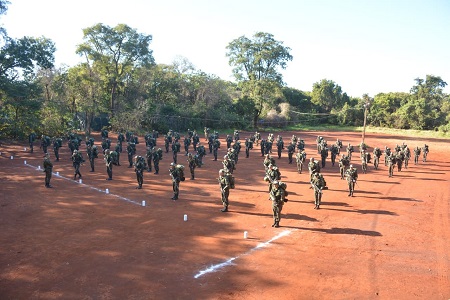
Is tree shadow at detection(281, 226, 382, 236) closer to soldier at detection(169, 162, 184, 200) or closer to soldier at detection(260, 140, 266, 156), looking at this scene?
soldier at detection(169, 162, 184, 200)

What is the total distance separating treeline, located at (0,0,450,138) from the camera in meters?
30.0

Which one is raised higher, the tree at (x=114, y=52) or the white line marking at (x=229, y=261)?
the tree at (x=114, y=52)

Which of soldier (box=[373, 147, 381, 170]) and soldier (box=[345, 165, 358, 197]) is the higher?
soldier (box=[373, 147, 381, 170])

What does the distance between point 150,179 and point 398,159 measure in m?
17.2

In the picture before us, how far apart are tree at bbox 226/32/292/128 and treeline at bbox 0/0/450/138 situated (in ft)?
0.57

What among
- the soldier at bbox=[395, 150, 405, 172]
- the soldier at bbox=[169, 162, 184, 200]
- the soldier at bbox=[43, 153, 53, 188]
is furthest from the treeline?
the soldier at bbox=[169, 162, 184, 200]

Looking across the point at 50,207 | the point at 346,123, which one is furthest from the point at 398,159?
the point at 346,123

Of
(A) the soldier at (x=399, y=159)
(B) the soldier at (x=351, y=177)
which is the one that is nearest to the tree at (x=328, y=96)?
(A) the soldier at (x=399, y=159)

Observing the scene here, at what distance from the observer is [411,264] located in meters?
9.58

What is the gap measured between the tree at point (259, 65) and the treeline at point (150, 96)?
0.17 m

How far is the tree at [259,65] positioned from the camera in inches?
2232

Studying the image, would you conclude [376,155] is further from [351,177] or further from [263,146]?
[351,177]

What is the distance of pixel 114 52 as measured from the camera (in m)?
43.2

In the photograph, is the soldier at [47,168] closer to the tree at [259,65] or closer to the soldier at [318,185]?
the soldier at [318,185]
